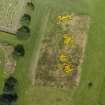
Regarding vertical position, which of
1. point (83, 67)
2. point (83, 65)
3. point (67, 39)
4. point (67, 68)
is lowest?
point (67, 68)

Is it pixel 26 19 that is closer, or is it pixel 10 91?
pixel 10 91

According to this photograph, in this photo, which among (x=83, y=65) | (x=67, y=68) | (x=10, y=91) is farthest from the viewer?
(x=83, y=65)

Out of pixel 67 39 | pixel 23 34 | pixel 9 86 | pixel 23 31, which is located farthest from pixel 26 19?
pixel 9 86

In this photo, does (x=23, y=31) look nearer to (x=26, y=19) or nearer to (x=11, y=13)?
(x=26, y=19)

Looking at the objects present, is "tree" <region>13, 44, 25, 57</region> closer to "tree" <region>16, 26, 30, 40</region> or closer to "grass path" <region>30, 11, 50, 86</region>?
"tree" <region>16, 26, 30, 40</region>

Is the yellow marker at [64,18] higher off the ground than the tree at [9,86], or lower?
higher

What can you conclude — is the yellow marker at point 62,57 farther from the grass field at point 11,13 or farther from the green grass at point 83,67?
the grass field at point 11,13

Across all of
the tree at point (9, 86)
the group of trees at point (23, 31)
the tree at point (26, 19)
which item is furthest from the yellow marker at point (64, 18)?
the tree at point (9, 86)
